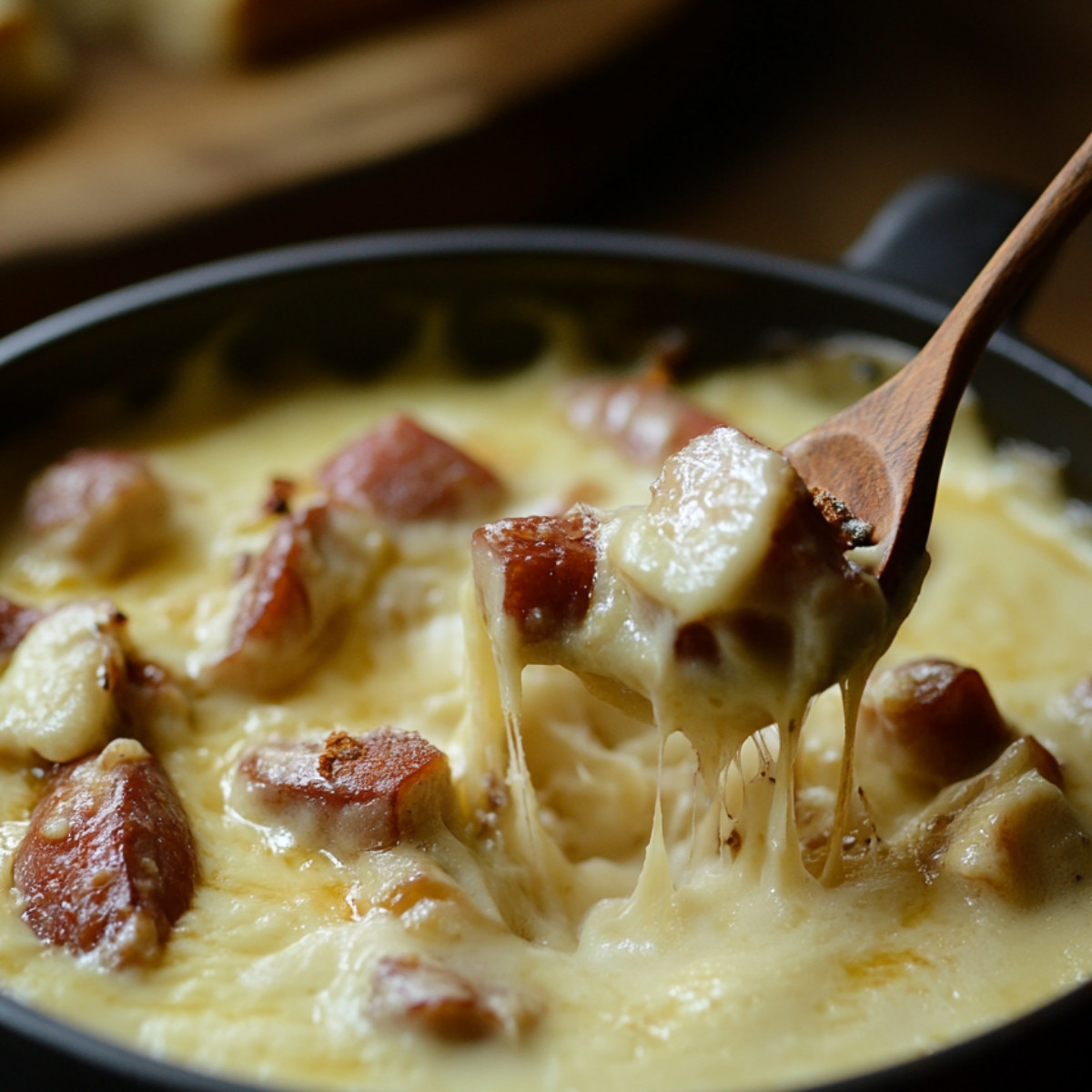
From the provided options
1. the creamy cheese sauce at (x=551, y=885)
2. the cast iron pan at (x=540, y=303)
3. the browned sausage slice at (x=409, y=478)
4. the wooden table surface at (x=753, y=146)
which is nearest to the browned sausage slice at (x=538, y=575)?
the creamy cheese sauce at (x=551, y=885)

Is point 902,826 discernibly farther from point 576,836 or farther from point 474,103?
point 474,103

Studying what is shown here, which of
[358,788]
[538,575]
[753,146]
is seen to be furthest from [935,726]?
[753,146]

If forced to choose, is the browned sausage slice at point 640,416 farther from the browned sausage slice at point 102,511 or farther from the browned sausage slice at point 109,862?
the browned sausage slice at point 109,862

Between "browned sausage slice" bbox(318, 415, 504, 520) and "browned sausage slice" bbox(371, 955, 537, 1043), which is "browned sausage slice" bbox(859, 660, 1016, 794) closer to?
"browned sausage slice" bbox(371, 955, 537, 1043)

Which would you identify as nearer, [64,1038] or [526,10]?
[64,1038]

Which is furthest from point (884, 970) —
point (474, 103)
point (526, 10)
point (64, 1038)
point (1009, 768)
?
point (526, 10)

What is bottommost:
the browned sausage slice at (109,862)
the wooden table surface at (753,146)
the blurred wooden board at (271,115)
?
the wooden table surface at (753,146)
